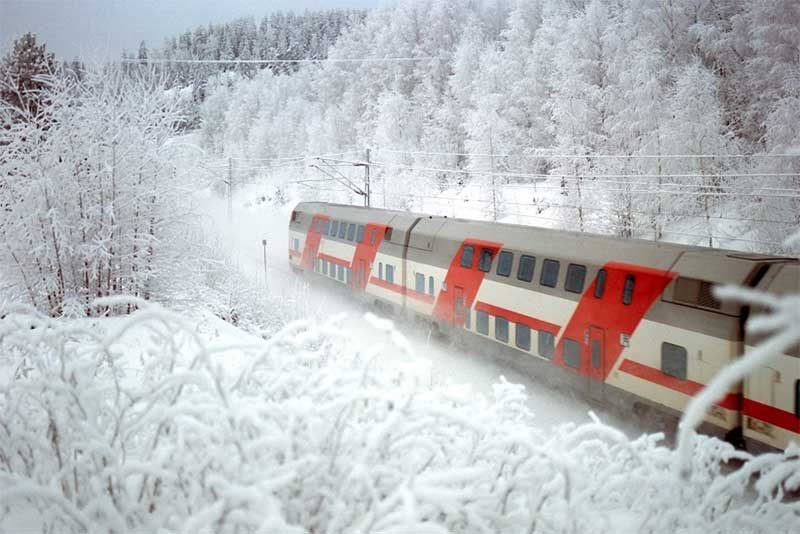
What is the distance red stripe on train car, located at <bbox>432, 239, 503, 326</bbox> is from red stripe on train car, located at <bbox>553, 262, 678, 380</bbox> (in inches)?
31.4

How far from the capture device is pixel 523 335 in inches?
147

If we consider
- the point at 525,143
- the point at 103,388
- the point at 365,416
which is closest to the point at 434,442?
the point at 365,416

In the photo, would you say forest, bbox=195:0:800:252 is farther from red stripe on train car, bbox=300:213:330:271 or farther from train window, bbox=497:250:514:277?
train window, bbox=497:250:514:277

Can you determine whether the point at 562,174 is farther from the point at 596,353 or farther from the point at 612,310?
the point at 596,353

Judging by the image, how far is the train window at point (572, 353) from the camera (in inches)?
135

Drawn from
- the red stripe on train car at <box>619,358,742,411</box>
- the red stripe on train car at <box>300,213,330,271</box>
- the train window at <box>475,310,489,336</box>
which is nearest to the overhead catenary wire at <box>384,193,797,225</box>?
the red stripe on train car at <box>300,213,330,271</box>

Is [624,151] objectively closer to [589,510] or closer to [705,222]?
[705,222]

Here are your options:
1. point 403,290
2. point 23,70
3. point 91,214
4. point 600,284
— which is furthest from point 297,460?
point 403,290

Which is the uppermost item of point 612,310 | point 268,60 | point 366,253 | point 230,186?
point 268,60

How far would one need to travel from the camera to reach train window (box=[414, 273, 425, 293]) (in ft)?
14.7

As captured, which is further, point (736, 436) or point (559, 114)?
point (559, 114)

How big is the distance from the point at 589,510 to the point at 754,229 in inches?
88.0

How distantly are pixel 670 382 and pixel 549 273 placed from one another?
3.30 feet

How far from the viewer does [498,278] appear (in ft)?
13.1
